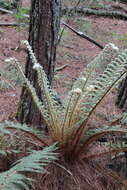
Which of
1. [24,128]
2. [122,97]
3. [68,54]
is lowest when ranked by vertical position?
[68,54]

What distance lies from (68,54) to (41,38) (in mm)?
3504

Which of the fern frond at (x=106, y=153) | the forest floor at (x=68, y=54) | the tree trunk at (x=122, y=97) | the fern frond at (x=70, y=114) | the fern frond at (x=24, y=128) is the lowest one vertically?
the forest floor at (x=68, y=54)

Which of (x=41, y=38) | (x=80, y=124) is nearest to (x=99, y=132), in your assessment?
(x=80, y=124)

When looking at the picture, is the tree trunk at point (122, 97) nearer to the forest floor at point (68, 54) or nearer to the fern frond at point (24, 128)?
the forest floor at point (68, 54)

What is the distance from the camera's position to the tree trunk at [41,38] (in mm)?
2439

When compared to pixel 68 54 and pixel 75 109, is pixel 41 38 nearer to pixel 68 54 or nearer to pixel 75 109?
pixel 75 109

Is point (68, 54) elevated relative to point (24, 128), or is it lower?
lower

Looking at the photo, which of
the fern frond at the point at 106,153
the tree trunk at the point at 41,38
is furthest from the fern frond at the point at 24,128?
the tree trunk at the point at 41,38

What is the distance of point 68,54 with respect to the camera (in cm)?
598

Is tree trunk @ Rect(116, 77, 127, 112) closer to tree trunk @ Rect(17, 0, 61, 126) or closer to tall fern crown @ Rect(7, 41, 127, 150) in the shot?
tree trunk @ Rect(17, 0, 61, 126)

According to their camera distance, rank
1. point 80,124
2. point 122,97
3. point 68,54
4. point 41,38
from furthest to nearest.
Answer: point 68,54 < point 122,97 < point 41,38 < point 80,124

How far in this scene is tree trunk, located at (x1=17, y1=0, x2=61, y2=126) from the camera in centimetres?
244

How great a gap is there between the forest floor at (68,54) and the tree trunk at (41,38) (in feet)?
0.79

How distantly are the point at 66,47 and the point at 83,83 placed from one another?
14.9ft
